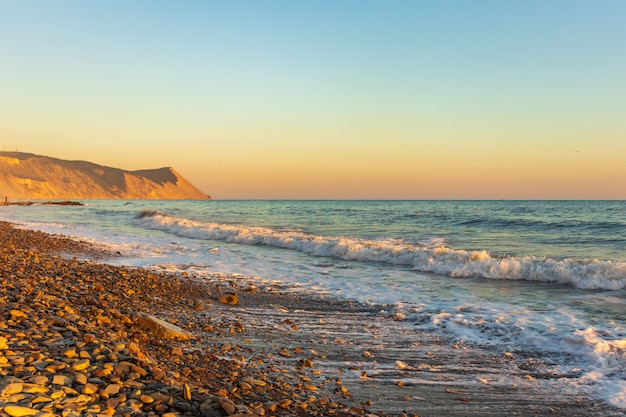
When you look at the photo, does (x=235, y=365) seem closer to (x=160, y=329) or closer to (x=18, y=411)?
(x=160, y=329)

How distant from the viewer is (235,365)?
5.39 metres

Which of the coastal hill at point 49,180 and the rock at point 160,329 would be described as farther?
the coastal hill at point 49,180

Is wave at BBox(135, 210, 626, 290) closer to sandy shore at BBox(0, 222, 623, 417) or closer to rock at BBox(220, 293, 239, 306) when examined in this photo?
sandy shore at BBox(0, 222, 623, 417)

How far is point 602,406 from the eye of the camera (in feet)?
14.9

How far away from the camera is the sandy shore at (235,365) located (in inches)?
142

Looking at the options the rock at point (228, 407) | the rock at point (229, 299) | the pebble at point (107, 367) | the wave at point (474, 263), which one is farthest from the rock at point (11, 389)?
the wave at point (474, 263)

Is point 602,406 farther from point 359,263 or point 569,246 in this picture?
point 569,246

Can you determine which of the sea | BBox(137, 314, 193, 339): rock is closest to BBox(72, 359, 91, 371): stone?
BBox(137, 314, 193, 339): rock

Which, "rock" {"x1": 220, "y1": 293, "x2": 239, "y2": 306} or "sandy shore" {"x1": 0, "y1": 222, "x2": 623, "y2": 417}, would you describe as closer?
"sandy shore" {"x1": 0, "y1": 222, "x2": 623, "y2": 417}

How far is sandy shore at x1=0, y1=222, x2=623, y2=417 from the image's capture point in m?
3.60

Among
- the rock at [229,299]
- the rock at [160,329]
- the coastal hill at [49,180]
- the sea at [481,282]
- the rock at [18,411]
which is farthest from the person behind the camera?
the coastal hill at [49,180]

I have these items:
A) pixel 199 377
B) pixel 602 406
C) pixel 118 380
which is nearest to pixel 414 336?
pixel 602 406

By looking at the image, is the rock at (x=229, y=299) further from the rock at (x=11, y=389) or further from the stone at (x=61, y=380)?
the rock at (x=11, y=389)

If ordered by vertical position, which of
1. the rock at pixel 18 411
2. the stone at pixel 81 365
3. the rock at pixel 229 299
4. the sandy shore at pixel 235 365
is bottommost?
the rock at pixel 229 299
